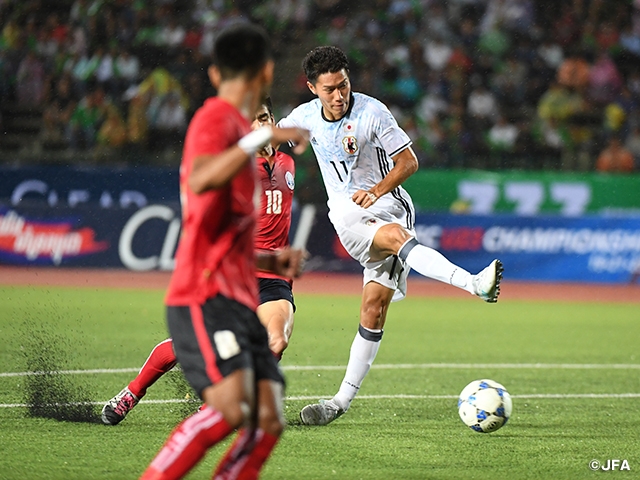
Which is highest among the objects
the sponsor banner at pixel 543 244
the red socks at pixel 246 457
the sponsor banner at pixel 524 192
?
the red socks at pixel 246 457

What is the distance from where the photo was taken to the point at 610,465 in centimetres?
549

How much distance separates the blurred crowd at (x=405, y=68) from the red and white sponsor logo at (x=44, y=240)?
2610 mm

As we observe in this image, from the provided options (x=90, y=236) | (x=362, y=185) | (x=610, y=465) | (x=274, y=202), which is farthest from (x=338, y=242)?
(x=610, y=465)

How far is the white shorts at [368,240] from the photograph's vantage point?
22.6 ft

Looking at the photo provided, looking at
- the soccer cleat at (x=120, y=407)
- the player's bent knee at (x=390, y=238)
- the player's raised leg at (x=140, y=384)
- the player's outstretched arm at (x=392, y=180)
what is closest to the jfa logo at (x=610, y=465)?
the player's bent knee at (x=390, y=238)

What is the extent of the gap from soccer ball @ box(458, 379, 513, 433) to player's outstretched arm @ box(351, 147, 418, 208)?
1429mm

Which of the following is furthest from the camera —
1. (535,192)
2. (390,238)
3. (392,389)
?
(535,192)

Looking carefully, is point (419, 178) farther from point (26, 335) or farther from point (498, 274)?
point (498, 274)

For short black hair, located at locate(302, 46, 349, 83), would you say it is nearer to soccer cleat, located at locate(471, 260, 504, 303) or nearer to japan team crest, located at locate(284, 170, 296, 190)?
japan team crest, located at locate(284, 170, 296, 190)

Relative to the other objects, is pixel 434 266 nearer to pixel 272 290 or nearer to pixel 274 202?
pixel 272 290

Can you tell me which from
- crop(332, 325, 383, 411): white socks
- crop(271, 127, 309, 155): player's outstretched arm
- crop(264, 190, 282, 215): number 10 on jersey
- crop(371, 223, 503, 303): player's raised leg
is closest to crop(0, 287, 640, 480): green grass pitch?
crop(332, 325, 383, 411): white socks

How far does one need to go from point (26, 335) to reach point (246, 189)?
8.34 m

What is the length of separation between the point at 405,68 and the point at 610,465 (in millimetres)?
16025

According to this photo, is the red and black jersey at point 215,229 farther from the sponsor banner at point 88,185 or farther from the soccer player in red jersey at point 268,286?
the sponsor banner at point 88,185
